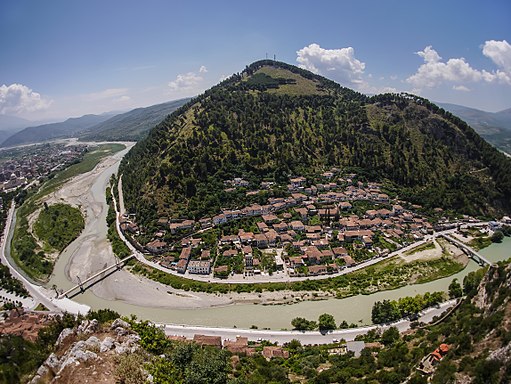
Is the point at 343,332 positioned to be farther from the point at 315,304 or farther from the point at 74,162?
the point at 74,162

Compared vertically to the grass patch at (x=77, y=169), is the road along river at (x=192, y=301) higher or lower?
lower

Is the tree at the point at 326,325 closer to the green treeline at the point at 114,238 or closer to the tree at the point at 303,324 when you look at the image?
the tree at the point at 303,324

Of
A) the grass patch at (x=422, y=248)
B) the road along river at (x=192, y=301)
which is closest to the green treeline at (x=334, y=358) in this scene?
the road along river at (x=192, y=301)

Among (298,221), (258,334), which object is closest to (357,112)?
(298,221)

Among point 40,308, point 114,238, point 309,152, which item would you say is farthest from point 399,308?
point 309,152

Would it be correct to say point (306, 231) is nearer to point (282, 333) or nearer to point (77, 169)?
point (282, 333)

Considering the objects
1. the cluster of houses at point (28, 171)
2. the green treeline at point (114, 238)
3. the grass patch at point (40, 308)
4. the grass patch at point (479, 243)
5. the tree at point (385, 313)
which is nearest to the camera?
the tree at point (385, 313)
